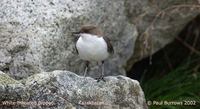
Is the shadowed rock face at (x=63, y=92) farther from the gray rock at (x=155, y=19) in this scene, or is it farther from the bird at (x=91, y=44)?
the gray rock at (x=155, y=19)

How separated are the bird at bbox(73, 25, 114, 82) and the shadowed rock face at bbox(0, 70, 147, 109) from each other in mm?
696

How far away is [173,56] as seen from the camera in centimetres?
775

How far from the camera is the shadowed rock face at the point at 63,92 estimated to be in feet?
14.4

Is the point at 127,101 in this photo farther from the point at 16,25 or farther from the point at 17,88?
the point at 16,25

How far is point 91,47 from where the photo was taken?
5.46 metres

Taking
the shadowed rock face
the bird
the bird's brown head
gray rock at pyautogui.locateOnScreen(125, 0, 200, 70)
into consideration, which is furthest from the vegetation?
the shadowed rock face

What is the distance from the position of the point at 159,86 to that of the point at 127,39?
73 cm

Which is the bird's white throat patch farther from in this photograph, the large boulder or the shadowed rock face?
the shadowed rock face

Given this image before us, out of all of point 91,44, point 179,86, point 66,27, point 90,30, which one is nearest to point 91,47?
point 91,44

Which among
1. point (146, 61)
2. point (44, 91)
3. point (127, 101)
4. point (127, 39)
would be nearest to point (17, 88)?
point (44, 91)

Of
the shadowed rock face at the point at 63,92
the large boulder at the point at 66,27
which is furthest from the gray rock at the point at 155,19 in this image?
the shadowed rock face at the point at 63,92

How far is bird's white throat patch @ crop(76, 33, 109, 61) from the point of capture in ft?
17.9

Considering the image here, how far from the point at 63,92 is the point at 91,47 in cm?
110

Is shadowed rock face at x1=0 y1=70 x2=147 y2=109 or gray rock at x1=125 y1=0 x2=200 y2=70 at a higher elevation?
gray rock at x1=125 y1=0 x2=200 y2=70
